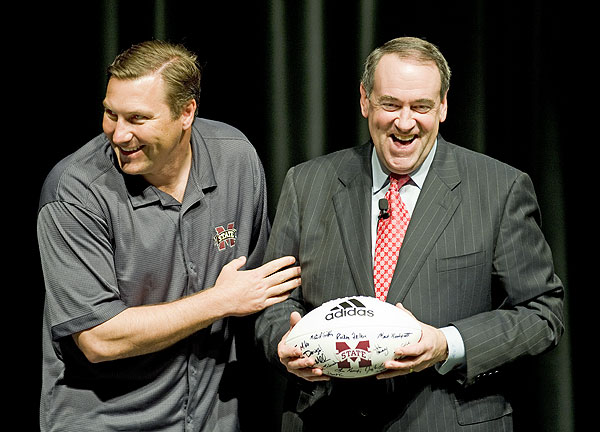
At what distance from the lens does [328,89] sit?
3.07 m

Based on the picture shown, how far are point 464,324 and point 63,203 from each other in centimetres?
114

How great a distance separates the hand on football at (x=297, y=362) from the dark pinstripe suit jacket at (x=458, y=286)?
102 mm

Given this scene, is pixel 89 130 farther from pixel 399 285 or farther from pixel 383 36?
pixel 399 285

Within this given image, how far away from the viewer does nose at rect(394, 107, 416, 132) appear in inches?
89.5

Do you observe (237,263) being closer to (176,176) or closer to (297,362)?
(176,176)

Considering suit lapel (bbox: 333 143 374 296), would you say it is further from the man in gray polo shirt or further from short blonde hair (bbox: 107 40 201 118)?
short blonde hair (bbox: 107 40 201 118)

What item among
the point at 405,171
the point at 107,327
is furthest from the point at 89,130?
the point at 405,171

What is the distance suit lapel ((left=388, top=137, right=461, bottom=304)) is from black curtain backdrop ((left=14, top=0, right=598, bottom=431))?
715 millimetres

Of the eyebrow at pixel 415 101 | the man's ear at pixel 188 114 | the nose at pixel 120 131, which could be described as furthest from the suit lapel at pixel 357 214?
the nose at pixel 120 131

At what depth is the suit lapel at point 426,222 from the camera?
88.4 inches

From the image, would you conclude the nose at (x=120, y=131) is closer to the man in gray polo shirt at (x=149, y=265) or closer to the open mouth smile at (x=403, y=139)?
the man in gray polo shirt at (x=149, y=265)

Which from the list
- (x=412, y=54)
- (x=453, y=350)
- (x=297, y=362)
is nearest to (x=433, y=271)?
(x=453, y=350)

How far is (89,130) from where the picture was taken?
10.3 feet
